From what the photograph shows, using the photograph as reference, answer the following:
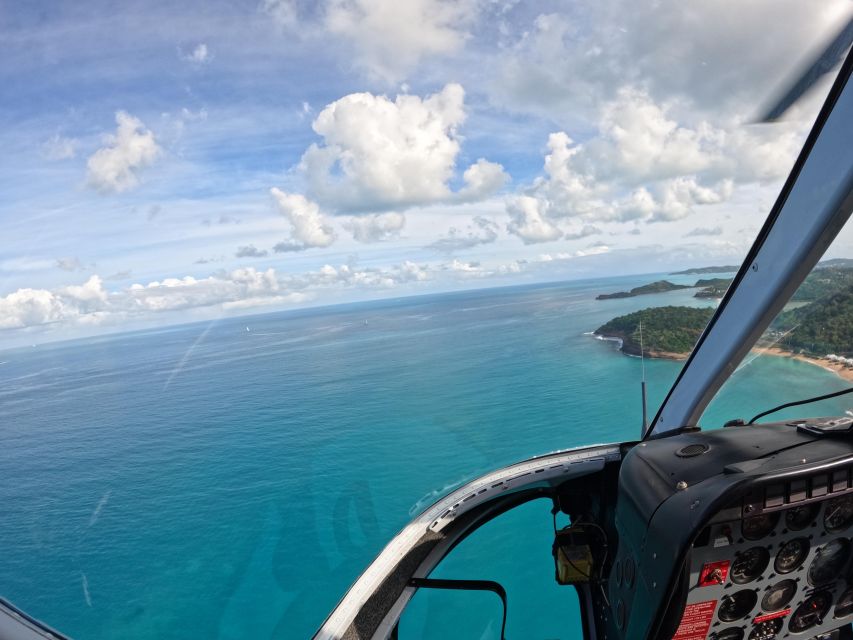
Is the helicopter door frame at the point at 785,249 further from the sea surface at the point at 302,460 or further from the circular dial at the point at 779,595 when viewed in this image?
the circular dial at the point at 779,595

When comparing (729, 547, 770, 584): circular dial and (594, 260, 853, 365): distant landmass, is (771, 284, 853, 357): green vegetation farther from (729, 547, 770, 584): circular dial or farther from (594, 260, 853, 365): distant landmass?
(729, 547, 770, 584): circular dial

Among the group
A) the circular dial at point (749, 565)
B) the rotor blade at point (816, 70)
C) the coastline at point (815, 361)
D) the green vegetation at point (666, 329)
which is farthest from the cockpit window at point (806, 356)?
the circular dial at point (749, 565)

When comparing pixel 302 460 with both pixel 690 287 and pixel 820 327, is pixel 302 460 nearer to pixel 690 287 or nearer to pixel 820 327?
pixel 690 287

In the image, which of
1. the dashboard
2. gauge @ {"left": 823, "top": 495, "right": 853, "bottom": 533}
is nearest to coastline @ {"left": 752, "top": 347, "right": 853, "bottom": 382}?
the dashboard

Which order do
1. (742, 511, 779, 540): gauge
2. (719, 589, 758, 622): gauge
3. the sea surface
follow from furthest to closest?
the sea surface, (719, 589, 758, 622): gauge, (742, 511, 779, 540): gauge

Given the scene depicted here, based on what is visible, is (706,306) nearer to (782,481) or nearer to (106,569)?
(782,481)

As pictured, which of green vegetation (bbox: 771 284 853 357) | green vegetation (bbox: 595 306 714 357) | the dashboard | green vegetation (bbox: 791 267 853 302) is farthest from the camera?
green vegetation (bbox: 595 306 714 357)

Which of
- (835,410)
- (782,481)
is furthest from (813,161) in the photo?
(835,410)
